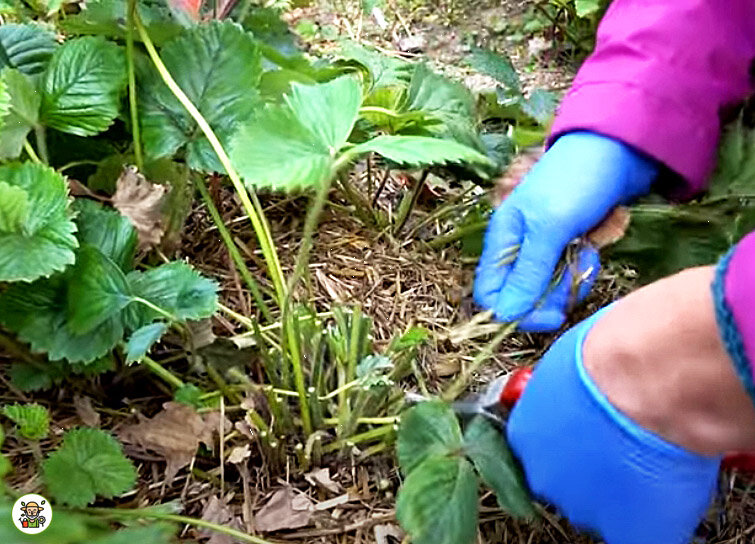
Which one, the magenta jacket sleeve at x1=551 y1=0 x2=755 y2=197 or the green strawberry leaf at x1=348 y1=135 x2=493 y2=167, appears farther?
the magenta jacket sleeve at x1=551 y1=0 x2=755 y2=197

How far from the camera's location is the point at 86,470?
811mm

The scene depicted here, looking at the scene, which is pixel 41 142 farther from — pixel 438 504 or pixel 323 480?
pixel 438 504

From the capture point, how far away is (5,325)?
88cm

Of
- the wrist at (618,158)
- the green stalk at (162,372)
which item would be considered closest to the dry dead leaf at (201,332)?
the green stalk at (162,372)

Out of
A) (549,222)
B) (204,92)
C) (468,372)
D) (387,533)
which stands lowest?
(387,533)

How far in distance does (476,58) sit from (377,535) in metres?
0.72

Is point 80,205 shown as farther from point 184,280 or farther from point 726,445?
→ point 726,445

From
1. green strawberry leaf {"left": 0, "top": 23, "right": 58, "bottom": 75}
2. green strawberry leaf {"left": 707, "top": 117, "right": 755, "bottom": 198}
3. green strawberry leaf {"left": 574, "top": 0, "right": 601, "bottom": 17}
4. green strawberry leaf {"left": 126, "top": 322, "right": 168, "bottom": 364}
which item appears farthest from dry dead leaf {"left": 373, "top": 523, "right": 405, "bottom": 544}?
green strawberry leaf {"left": 574, "top": 0, "right": 601, "bottom": 17}

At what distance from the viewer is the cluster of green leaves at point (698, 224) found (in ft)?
3.18

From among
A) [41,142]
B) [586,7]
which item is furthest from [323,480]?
[586,7]

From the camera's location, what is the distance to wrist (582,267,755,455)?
708mm

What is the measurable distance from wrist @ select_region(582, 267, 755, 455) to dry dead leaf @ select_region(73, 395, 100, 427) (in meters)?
0.50

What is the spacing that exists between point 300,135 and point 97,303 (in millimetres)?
254

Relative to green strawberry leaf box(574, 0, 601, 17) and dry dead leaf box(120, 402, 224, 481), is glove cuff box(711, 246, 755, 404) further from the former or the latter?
green strawberry leaf box(574, 0, 601, 17)
